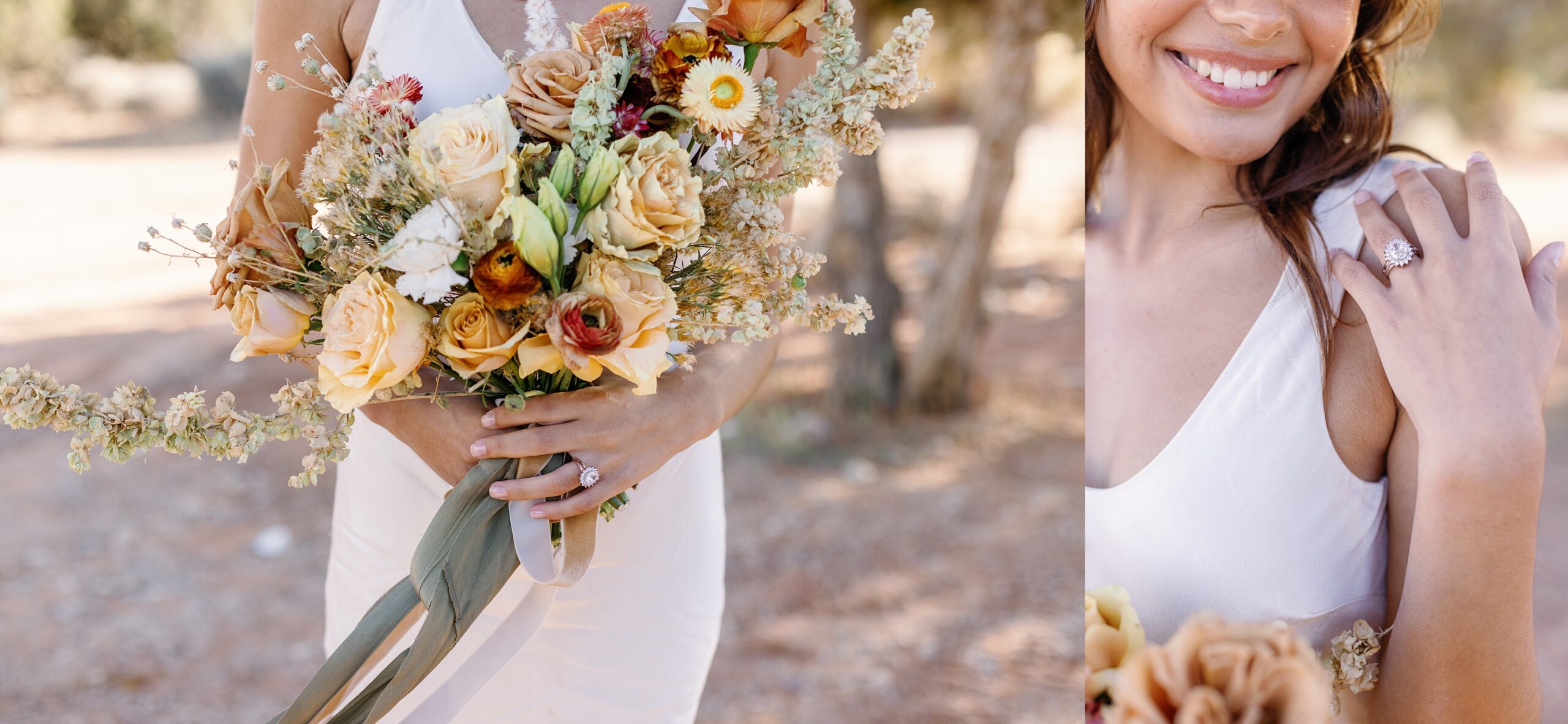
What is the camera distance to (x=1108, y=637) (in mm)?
1445

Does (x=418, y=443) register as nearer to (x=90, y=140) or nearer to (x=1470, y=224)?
(x=1470, y=224)

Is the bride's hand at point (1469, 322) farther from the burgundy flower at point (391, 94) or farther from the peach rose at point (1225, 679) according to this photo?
the burgundy flower at point (391, 94)

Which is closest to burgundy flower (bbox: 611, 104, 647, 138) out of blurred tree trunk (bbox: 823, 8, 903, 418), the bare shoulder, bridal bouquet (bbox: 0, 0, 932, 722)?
bridal bouquet (bbox: 0, 0, 932, 722)

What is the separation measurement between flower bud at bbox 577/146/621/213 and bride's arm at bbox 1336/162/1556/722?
3.05ft

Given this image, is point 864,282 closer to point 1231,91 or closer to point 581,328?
point 1231,91

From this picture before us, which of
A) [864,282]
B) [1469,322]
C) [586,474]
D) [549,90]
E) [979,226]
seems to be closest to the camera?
[1469,322]

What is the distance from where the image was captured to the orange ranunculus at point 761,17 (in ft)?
4.60

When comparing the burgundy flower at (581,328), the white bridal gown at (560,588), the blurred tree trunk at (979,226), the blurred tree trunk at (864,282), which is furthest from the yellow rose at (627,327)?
the blurred tree trunk at (864,282)

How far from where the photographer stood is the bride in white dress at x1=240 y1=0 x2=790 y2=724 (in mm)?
1563

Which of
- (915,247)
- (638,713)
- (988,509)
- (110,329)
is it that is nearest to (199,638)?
(638,713)

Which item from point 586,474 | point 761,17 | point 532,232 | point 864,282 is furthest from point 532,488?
point 864,282

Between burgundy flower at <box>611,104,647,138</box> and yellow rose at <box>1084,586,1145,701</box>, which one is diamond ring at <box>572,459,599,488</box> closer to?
burgundy flower at <box>611,104,647,138</box>

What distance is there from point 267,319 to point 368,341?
0.69ft

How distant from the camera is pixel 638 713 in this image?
6.69ft
